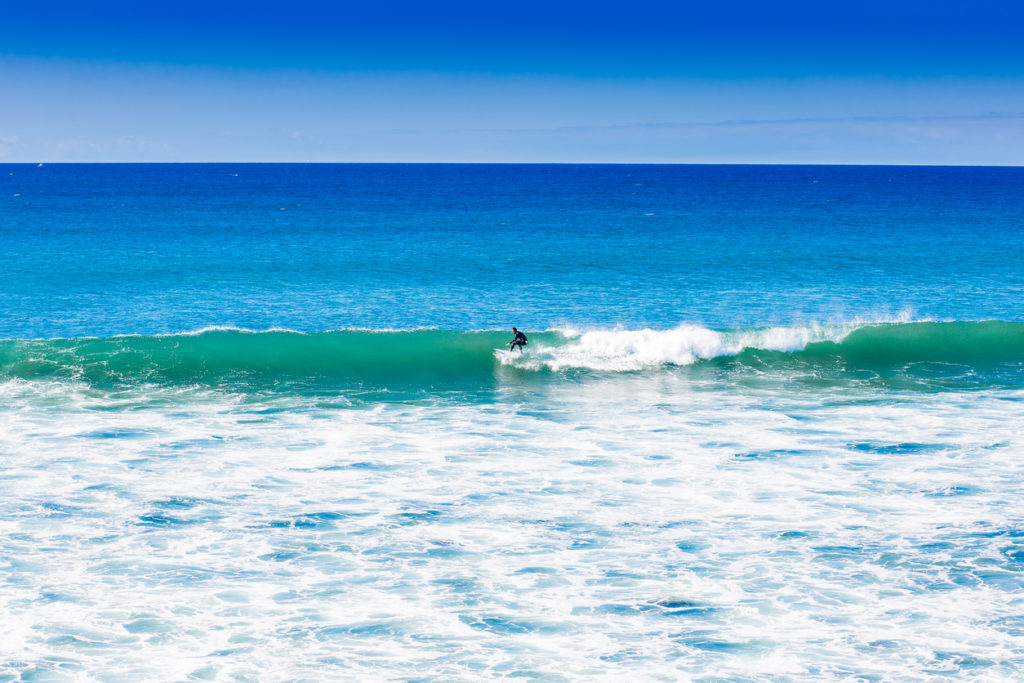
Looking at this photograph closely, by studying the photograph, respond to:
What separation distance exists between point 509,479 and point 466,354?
9.60 m

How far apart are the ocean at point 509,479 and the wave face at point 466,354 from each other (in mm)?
120

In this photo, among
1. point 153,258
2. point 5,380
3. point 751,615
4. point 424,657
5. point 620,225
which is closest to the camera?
point 424,657

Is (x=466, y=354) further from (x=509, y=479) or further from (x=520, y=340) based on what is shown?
(x=509, y=479)

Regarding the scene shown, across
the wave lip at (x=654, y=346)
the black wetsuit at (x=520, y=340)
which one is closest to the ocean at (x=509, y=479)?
the wave lip at (x=654, y=346)

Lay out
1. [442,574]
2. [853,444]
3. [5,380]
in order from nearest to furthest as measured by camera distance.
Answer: [442,574], [853,444], [5,380]

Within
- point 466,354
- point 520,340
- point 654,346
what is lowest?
point 466,354

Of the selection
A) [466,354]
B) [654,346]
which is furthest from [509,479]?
[654,346]

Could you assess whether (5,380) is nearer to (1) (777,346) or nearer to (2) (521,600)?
(2) (521,600)

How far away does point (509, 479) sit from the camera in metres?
14.7

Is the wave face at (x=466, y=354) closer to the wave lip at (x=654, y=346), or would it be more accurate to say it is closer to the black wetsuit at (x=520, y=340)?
the wave lip at (x=654, y=346)

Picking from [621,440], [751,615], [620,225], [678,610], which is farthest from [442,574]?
[620,225]

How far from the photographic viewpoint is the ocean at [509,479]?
390 inches

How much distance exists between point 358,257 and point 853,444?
28.8 meters

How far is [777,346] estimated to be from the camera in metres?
24.3
